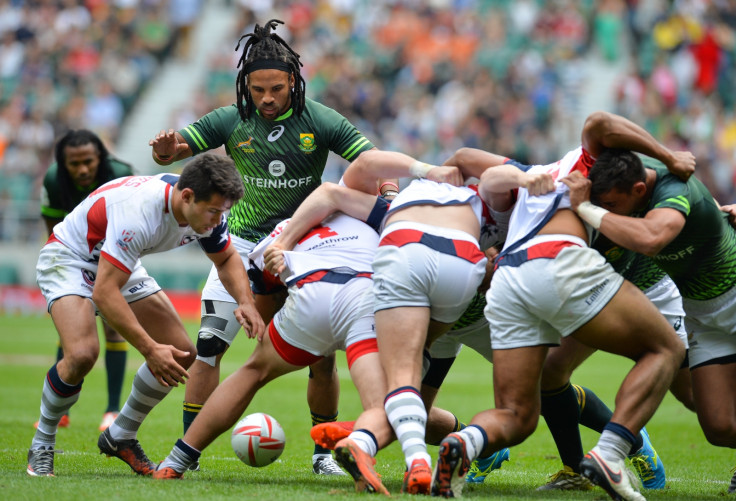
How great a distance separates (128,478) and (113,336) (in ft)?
10.4

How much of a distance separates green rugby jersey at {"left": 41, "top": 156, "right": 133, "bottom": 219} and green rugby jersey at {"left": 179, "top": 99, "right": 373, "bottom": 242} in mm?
1649

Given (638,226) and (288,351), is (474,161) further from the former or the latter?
(288,351)

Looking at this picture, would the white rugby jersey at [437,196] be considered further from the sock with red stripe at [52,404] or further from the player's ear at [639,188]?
the sock with red stripe at [52,404]

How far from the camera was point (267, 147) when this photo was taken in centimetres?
697

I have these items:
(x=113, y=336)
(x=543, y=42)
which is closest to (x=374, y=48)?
(x=543, y=42)

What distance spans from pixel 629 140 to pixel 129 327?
3081 mm

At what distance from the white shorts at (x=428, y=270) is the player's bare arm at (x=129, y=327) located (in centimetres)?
128

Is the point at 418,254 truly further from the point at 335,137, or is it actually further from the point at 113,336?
the point at 113,336

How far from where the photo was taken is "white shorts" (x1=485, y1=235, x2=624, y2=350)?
4977 mm

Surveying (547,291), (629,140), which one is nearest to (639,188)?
(629,140)

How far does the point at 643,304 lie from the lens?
4984 millimetres

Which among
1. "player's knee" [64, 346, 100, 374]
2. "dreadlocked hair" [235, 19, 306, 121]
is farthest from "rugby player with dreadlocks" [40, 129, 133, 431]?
"player's knee" [64, 346, 100, 374]

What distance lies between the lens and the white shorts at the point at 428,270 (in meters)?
5.21

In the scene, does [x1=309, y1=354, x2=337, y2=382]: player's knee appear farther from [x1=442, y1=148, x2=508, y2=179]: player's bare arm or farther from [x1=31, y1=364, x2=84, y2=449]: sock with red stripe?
[x1=442, y1=148, x2=508, y2=179]: player's bare arm
